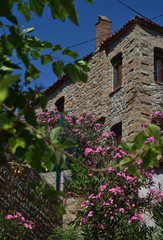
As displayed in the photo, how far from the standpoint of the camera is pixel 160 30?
13.6m

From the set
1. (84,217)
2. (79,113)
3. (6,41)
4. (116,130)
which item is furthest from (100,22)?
(6,41)

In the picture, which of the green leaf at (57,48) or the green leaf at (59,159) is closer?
the green leaf at (59,159)

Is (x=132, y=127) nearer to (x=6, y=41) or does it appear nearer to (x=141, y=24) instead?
(x=141, y=24)

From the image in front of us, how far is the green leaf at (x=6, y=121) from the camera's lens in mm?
1496

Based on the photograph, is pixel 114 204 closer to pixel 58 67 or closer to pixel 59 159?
pixel 58 67

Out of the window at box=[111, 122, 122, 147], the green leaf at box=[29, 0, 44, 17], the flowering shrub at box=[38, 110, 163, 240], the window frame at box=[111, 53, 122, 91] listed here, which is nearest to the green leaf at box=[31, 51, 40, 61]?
the green leaf at box=[29, 0, 44, 17]

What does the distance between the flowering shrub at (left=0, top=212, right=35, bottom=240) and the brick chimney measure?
10081 mm

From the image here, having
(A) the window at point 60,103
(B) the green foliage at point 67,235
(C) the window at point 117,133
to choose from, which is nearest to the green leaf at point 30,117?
(B) the green foliage at point 67,235

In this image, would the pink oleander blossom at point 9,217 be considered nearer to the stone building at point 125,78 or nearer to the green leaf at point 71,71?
the green leaf at point 71,71

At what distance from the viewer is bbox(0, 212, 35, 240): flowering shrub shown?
246 inches

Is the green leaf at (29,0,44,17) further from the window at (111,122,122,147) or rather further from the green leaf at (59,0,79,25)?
the window at (111,122,122,147)

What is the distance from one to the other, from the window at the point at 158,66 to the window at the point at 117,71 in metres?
1.30

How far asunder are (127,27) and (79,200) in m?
6.94

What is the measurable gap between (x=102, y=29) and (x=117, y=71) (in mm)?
2652
